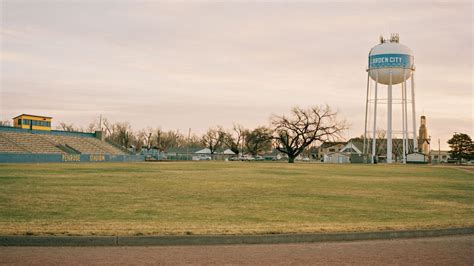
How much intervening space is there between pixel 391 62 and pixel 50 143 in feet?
177

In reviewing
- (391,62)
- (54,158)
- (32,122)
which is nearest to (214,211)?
(54,158)

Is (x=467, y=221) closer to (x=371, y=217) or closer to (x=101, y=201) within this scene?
(x=371, y=217)

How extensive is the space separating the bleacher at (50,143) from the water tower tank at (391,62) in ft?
150

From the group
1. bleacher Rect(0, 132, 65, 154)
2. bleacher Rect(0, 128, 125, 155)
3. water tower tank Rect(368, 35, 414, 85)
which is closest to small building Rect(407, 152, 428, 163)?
water tower tank Rect(368, 35, 414, 85)

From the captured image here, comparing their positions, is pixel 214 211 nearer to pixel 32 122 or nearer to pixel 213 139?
pixel 32 122

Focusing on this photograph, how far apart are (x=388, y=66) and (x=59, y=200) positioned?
6725 cm

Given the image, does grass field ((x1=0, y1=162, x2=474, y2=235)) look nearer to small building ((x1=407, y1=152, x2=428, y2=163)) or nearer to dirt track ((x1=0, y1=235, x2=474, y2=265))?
dirt track ((x1=0, y1=235, x2=474, y2=265))

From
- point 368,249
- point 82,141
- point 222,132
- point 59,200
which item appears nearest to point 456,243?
point 368,249

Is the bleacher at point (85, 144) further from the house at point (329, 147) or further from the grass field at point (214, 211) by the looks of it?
the house at point (329, 147)

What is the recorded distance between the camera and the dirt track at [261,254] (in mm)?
8320

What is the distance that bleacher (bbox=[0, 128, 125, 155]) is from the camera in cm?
6900

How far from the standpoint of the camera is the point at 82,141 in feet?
→ 285

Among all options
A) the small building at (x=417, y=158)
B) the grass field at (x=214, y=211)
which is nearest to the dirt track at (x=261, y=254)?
the grass field at (x=214, y=211)

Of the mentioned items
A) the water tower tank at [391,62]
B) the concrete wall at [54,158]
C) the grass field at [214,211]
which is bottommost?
the grass field at [214,211]
